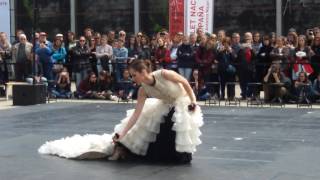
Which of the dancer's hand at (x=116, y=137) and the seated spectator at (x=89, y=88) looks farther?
the seated spectator at (x=89, y=88)

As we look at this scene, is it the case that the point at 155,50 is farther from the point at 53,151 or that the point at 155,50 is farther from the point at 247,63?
the point at 53,151

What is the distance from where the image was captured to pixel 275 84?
1571 cm

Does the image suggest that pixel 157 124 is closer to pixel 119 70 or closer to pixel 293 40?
pixel 293 40

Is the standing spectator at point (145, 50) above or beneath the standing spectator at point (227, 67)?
above

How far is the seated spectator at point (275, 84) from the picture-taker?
621 inches

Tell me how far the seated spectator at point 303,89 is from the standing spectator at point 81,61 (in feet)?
18.7

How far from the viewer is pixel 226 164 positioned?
8375 mm

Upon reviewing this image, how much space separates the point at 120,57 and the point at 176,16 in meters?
2.05

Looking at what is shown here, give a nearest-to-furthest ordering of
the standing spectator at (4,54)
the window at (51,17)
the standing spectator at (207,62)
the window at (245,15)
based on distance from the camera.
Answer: the standing spectator at (207,62)
the standing spectator at (4,54)
the window at (245,15)
the window at (51,17)

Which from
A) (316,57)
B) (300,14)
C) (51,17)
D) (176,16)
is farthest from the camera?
(51,17)

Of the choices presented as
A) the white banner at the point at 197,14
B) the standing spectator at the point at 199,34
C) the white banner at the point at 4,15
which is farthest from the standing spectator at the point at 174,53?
the white banner at the point at 4,15

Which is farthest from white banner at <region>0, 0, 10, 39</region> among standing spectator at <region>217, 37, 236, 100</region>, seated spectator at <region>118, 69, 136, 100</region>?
standing spectator at <region>217, 37, 236, 100</region>

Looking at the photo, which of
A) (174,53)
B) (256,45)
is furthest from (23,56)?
(256,45)

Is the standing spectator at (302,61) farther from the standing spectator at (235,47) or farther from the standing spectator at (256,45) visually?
the standing spectator at (235,47)
